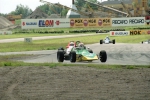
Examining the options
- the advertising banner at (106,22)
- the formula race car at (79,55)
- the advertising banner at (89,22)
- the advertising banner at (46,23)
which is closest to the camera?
the formula race car at (79,55)

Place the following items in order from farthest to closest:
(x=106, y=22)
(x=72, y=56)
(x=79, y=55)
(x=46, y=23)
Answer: (x=46, y=23)
(x=106, y=22)
(x=79, y=55)
(x=72, y=56)

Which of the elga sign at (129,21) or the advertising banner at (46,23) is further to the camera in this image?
the advertising banner at (46,23)

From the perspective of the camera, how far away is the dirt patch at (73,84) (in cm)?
1140

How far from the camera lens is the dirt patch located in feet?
37.4

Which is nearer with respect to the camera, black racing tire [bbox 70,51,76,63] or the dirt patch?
the dirt patch

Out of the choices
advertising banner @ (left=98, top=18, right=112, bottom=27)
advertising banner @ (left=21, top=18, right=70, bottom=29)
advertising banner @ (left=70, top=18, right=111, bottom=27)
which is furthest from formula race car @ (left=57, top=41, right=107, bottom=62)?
advertising banner @ (left=21, top=18, right=70, bottom=29)

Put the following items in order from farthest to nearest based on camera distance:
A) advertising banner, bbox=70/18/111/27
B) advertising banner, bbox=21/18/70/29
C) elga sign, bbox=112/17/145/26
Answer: advertising banner, bbox=21/18/70/29 → advertising banner, bbox=70/18/111/27 → elga sign, bbox=112/17/145/26

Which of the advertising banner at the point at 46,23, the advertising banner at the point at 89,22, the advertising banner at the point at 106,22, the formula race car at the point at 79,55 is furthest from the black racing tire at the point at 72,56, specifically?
the advertising banner at the point at 46,23

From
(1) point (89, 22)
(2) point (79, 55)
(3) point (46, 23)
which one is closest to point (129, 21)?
(1) point (89, 22)

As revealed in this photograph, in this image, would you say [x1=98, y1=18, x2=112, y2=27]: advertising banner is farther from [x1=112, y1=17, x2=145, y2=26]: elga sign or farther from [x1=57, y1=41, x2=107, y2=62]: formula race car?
[x1=57, y1=41, x2=107, y2=62]: formula race car

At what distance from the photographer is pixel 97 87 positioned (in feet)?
42.2

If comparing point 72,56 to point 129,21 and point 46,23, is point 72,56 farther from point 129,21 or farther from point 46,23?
point 46,23

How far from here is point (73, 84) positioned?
532 inches

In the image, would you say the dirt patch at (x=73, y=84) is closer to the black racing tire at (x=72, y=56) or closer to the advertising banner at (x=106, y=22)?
the black racing tire at (x=72, y=56)
